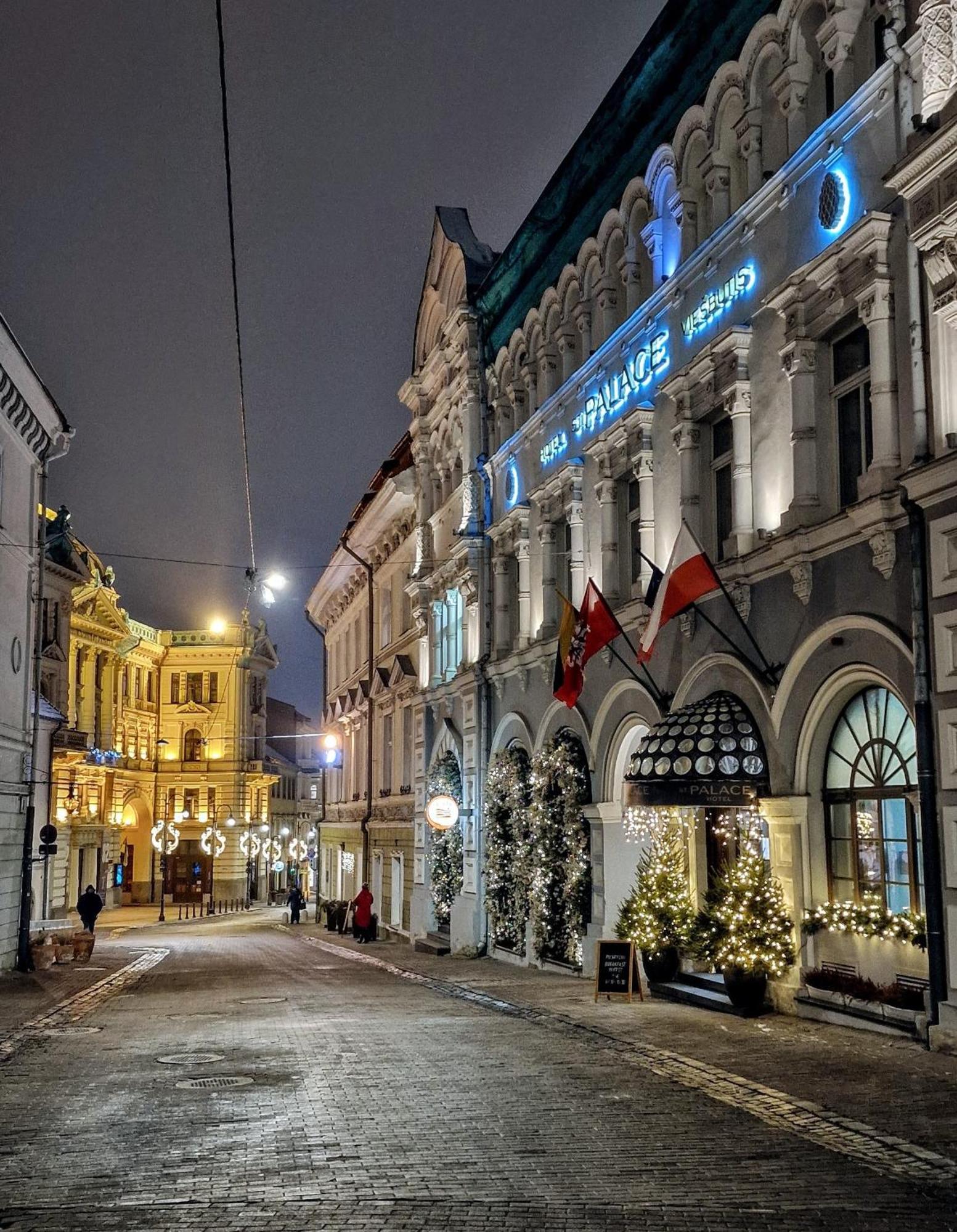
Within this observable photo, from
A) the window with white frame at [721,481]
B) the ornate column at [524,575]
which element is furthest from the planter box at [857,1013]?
the ornate column at [524,575]

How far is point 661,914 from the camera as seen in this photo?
19203mm

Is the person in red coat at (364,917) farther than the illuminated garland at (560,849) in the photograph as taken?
Yes

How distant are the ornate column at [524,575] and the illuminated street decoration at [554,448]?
1.37 metres

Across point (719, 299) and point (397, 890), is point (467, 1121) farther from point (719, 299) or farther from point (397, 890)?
point (397, 890)

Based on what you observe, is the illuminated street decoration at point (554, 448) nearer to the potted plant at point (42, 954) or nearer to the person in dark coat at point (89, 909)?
the potted plant at point (42, 954)

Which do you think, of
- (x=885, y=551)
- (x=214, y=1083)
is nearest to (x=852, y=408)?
(x=885, y=551)

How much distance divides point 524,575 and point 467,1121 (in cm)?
1825

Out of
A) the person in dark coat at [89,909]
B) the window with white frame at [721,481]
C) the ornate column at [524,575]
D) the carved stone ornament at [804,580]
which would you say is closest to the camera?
the carved stone ornament at [804,580]

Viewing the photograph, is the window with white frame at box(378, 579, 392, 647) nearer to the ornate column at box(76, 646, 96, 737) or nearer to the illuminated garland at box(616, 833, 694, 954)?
the illuminated garland at box(616, 833, 694, 954)

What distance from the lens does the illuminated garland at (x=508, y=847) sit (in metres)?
27.0

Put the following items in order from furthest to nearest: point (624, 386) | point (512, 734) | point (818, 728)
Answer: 1. point (512, 734)
2. point (624, 386)
3. point (818, 728)

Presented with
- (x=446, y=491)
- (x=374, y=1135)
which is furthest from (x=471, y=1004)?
(x=446, y=491)

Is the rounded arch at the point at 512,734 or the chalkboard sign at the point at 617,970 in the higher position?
the rounded arch at the point at 512,734

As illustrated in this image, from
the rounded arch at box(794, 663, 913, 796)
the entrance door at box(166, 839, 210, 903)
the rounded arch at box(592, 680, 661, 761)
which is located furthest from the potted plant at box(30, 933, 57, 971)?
the entrance door at box(166, 839, 210, 903)
